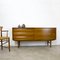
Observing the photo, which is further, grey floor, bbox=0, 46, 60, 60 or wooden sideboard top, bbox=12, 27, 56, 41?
wooden sideboard top, bbox=12, 27, 56, 41

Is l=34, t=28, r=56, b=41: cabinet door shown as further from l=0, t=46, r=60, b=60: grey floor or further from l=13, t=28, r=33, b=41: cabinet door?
l=0, t=46, r=60, b=60: grey floor

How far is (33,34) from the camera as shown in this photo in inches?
209

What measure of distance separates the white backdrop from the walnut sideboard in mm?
523

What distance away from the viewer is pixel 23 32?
5.27m

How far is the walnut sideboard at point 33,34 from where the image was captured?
17.3 feet

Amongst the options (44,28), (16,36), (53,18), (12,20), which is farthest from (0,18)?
(53,18)

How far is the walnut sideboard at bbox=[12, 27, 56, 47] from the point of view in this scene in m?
5.26

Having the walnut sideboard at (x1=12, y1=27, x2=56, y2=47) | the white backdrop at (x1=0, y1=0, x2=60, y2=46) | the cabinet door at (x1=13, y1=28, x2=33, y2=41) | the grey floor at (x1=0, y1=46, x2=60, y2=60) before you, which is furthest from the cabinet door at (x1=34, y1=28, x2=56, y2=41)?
the grey floor at (x1=0, y1=46, x2=60, y2=60)

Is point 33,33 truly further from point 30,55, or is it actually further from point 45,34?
point 30,55

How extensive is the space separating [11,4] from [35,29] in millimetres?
1504

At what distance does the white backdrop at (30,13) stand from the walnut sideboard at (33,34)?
1.71 ft

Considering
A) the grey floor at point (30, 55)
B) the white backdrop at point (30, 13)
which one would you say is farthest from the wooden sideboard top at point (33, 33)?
the grey floor at point (30, 55)

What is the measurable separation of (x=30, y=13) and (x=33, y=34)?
1015mm

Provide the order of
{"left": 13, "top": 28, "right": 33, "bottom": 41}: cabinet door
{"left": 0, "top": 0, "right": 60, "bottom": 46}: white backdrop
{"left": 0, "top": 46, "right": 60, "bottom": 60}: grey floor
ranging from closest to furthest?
{"left": 0, "top": 46, "right": 60, "bottom": 60}: grey floor
{"left": 13, "top": 28, "right": 33, "bottom": 41}: cabinet door
{"left": 0, "top": 0, "right": 60, "bottom": 46}: white backdrop
